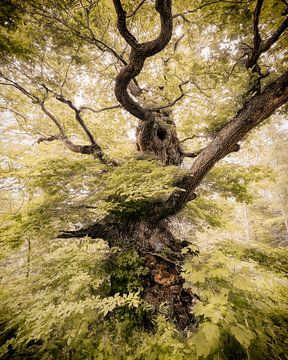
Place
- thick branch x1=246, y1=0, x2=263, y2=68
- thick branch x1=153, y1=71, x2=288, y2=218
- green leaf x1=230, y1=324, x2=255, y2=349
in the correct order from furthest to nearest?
thick branch x1=153, y1=71, x2=288, y2=218 → thick branch x1=246, y1=0, x2=263, y2=68 → green leaf x1=230, y1=324, x2=255, y2=349

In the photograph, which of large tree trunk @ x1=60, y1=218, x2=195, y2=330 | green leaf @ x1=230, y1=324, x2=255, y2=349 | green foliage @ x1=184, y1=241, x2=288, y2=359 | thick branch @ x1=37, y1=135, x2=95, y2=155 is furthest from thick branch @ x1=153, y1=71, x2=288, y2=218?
green leaf @ x1=230, y1=324, x2=255, y2=349

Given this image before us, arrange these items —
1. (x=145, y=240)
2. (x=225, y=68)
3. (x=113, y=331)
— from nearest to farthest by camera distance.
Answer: (x=113, y=331), (x=225, y=68), (x=145, y=240)

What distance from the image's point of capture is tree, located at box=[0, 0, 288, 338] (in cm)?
281

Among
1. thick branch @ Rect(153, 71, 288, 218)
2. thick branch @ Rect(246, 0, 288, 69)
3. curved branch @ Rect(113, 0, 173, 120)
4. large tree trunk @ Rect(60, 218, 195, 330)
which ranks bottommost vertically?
large tree trunk @ Rect(60, 218, 195, 330)

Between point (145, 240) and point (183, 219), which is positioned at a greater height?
point (183, 219)

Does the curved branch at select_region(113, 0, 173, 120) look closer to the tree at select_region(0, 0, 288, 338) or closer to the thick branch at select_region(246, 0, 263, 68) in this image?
the tree at select_region(0, 0, 288, 338)

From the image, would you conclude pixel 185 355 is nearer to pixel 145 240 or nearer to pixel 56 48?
pixel 145 240

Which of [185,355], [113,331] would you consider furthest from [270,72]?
[113,331]

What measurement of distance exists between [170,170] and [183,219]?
2.57m

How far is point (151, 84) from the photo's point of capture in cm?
501

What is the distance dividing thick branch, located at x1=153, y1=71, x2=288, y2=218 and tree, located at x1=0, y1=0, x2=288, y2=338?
0.02m

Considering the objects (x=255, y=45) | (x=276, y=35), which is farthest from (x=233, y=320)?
(x=276, y=35)

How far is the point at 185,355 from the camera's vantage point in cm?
215

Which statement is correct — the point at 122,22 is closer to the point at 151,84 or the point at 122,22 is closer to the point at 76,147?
the point at 151,84
